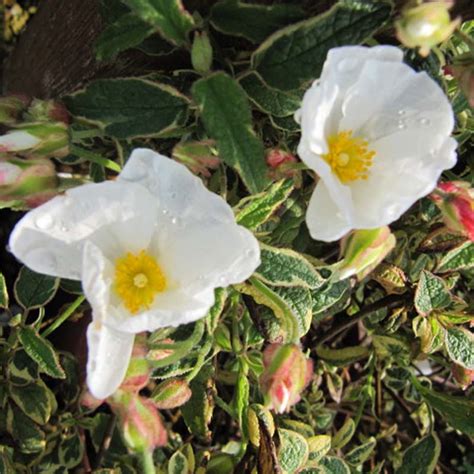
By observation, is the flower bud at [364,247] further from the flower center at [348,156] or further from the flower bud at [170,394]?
the flower bud at [170,394]

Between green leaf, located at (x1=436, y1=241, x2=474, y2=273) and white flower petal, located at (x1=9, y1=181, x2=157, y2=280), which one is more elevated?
white flower petal, located at (x1=9, y1=181, x2=157, y2=280)

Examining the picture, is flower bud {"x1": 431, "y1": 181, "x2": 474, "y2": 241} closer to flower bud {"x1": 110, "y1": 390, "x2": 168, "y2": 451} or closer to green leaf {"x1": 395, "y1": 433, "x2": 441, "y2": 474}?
flower bud {"x1": 110, "y1": 390, "x2": 168, "y2": 451}

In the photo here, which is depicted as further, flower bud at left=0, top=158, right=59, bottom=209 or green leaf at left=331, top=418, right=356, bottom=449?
green leaf at left=331, top=418, right=356, bottom=449

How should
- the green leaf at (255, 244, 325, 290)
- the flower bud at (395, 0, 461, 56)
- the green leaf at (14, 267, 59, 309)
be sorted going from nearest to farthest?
the flower bud at (395, 0, 461, 56) → the green leaf at (255, 244, 325, 290) → the green leaf at (14, 267, 59, 309)

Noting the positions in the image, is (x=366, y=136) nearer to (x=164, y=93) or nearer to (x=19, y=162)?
(x=164, y=93)

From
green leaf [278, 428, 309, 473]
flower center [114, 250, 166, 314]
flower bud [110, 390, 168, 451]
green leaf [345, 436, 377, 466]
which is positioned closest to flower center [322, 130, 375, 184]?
flower center [114, 250, 166, 314]

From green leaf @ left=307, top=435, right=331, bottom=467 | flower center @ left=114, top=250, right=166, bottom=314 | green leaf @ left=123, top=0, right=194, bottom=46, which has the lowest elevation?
green leaf @ left=307, top=435, right=331, bottom=467
